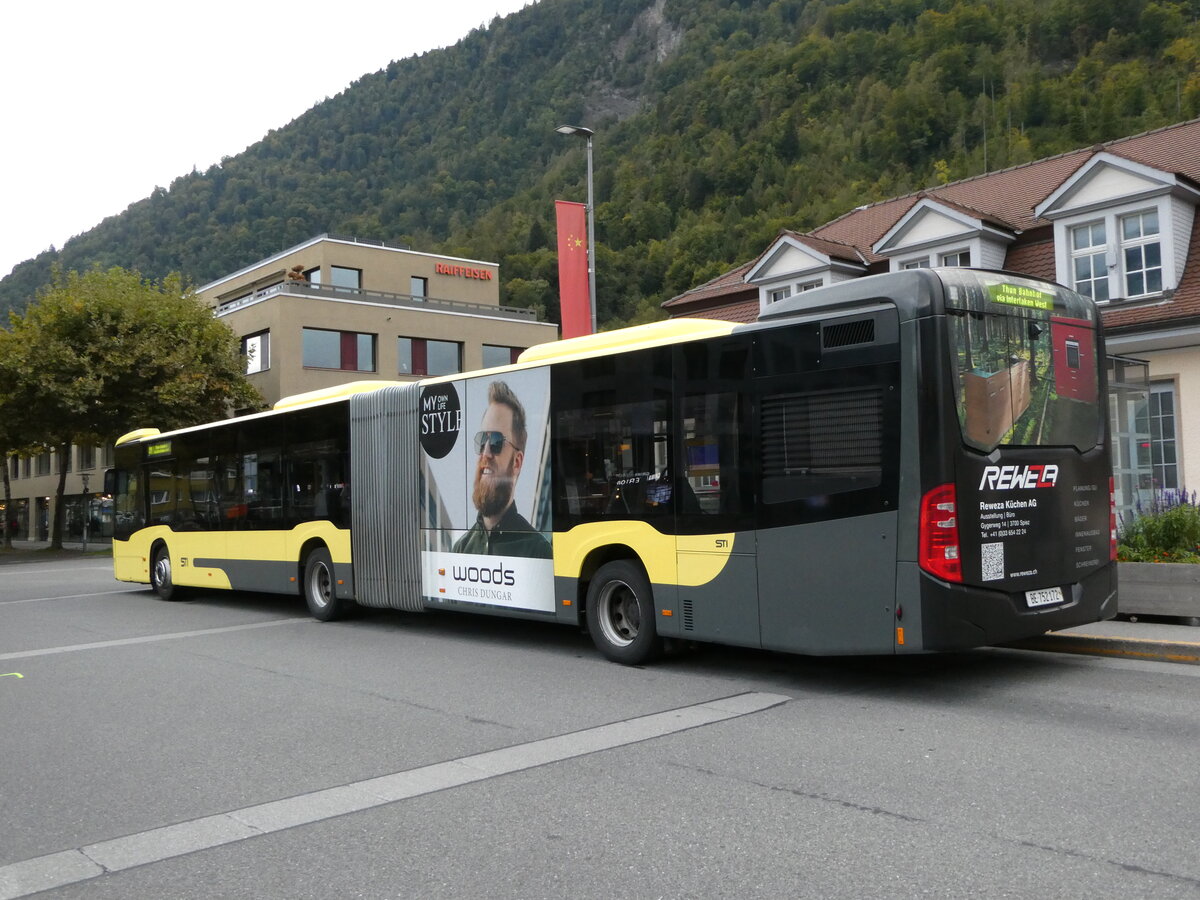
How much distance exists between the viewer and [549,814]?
Answer: 17.0 ft

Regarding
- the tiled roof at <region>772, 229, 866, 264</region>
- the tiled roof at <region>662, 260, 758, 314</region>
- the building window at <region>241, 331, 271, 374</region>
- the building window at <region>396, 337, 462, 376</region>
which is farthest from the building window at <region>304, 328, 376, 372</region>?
the tiled roof at <region>772, 229, 866, 264</region>

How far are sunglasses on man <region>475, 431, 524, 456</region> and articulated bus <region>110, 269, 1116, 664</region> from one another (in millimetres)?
22

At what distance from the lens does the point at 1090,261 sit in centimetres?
1750

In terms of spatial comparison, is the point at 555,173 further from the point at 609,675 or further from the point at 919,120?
the point at 609,675

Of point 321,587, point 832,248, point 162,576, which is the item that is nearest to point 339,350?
point 162,576

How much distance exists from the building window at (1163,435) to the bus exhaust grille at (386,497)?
1099cm

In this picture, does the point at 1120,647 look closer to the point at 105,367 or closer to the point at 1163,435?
the point at 1163,435

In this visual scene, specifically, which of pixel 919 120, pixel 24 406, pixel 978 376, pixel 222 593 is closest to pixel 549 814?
pixel 978 376

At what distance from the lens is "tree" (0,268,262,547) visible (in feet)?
119

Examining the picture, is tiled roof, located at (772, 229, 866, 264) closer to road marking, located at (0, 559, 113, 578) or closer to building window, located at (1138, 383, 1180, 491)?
building window, located at (1138, 383, 1180, 491)

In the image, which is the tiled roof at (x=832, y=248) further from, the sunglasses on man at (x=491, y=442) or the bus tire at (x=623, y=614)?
the bus tire at (x=623, y=614)

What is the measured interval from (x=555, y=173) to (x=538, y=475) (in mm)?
117166

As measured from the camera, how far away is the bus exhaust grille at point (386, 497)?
1238 centimetres

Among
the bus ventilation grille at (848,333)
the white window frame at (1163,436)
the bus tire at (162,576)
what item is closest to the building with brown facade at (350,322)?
the bus tire at (162,576)
